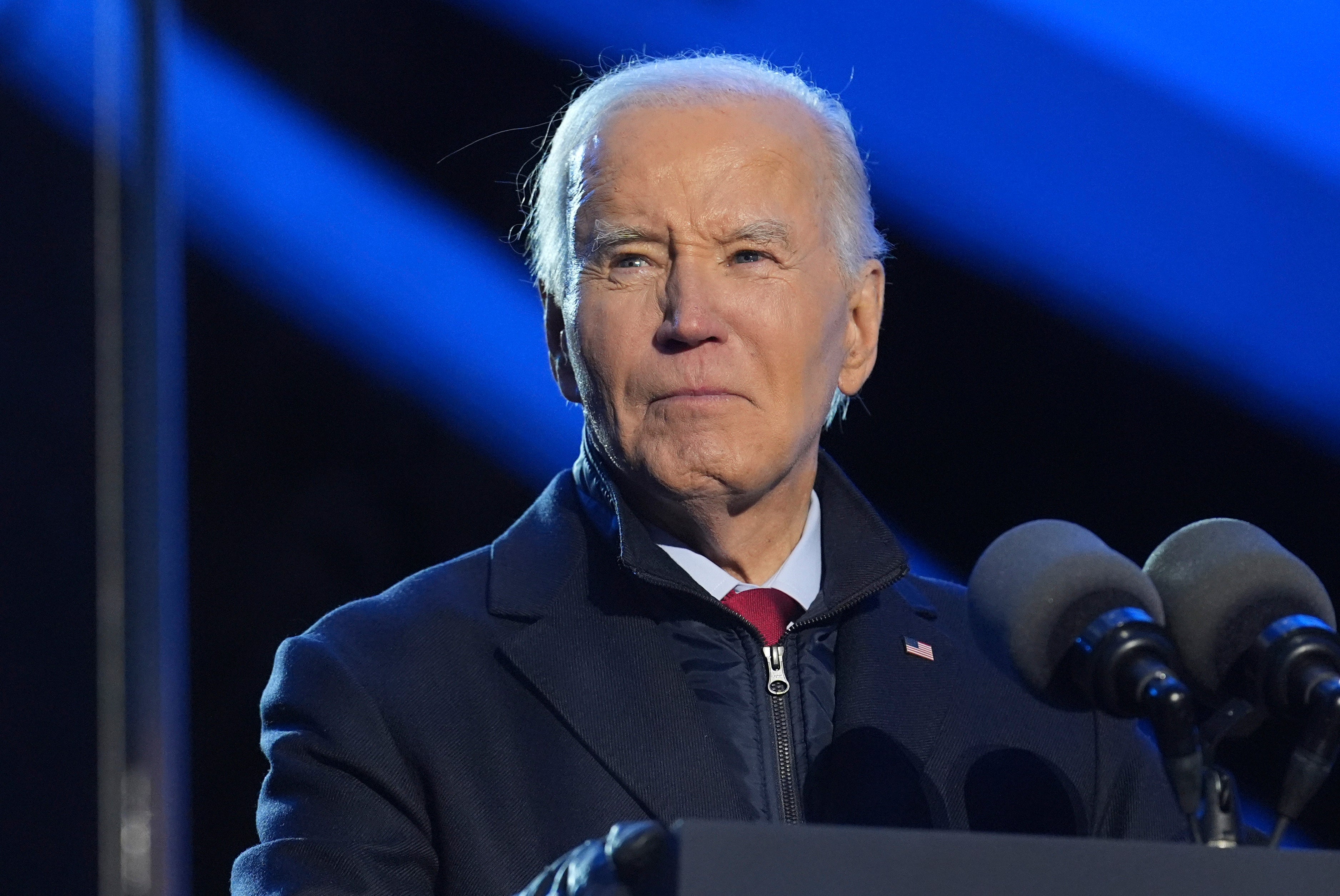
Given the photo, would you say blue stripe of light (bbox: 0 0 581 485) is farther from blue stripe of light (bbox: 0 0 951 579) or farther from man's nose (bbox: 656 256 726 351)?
man's nose (bbox: 656 256 726 351)

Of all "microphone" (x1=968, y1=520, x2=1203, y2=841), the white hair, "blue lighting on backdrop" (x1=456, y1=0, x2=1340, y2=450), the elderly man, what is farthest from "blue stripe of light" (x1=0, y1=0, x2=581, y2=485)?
"microphone" (x1=968, y1=520, x2=1203, y2=841)

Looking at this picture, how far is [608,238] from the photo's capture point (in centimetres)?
185

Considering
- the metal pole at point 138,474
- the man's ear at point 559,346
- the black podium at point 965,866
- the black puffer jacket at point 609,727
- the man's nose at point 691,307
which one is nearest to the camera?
the black podium at point 965,866

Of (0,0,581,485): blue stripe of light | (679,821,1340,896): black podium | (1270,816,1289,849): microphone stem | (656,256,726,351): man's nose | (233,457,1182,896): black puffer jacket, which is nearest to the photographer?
(679,821,1340,896): black podium

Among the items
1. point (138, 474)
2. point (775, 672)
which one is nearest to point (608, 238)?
point (775, 672)

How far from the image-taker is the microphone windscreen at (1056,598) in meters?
1.16

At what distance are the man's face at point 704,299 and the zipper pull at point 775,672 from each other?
0.63 ft

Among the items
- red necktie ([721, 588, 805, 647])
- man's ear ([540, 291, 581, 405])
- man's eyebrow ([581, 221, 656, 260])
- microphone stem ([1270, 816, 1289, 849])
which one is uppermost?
man's eyebrow ([581, 221, 656, 260])

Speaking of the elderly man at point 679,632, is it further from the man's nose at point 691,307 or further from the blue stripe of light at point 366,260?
the blue stripe of light at point 366,260

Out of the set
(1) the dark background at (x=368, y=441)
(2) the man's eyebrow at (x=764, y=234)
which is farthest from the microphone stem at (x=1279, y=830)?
(1) the dark background at (x=368, y=441)

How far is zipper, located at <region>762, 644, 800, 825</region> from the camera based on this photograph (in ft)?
5.54

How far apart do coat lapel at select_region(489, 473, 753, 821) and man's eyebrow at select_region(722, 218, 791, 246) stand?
41 centimetres

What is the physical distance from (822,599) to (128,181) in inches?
64.3

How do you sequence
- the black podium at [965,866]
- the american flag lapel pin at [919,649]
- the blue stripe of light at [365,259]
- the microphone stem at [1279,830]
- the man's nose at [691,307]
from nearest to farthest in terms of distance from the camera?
the black podium at [965,866] < the microphone stem at [1279,830] < the man's nose at [691,307] < the american flag lapel pin at [919,649] < the blue stripe of light at [365,259]
